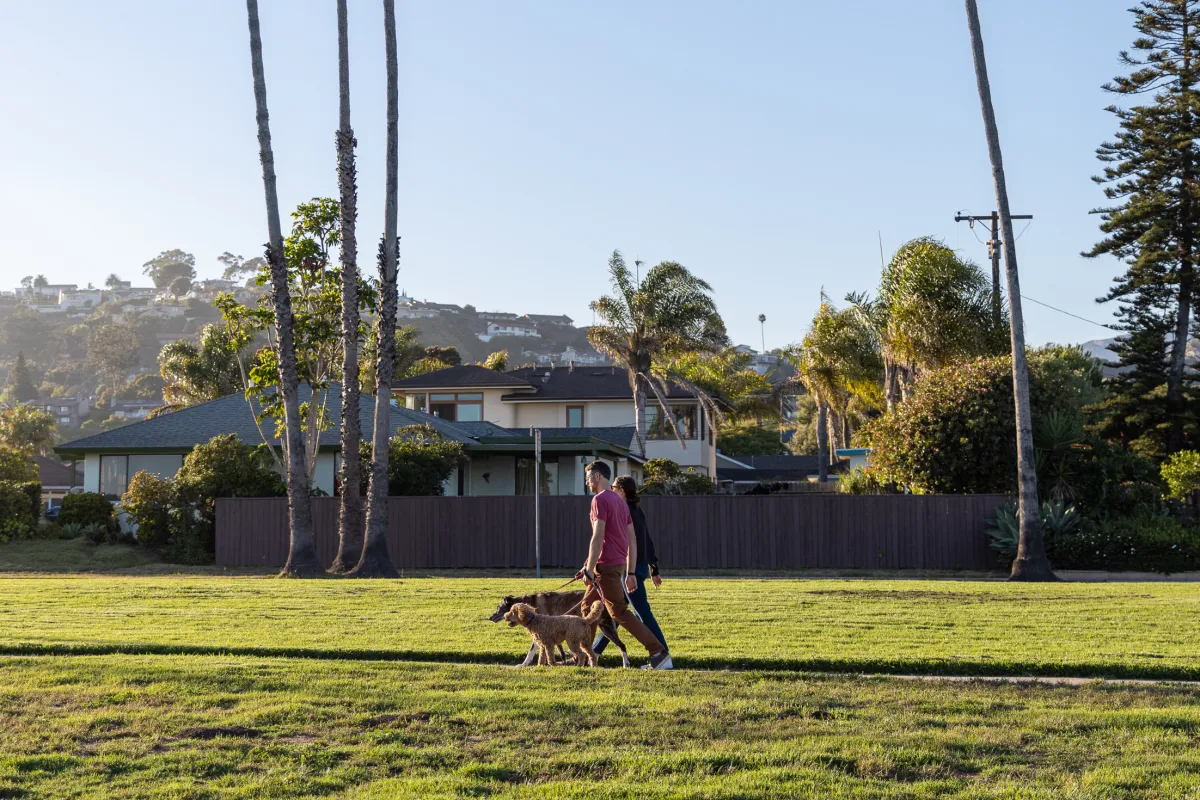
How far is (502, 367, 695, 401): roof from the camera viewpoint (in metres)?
51.7

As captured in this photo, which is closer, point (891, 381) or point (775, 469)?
point (891, 381)

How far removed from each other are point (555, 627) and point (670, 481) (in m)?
26.8

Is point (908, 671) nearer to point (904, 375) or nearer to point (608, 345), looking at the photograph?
point (608, 345)

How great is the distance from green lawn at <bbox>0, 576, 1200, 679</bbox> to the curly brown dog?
65 centimetres

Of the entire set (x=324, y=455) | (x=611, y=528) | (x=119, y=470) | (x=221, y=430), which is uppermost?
(x=221, y=430)

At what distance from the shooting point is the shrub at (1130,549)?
88.0 feet

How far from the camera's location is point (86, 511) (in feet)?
119

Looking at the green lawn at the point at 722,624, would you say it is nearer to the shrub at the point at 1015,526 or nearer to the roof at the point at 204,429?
the shrub at the point at 1015,526

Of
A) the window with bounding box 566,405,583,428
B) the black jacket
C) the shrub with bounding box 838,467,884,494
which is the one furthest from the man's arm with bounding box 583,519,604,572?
the window with bounding box 566,405,583,428

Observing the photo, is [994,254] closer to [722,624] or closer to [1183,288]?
[1183,288]

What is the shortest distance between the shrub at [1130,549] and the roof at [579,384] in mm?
25281

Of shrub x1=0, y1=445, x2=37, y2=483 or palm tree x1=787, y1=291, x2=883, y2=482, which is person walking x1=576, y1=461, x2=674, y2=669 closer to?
shrub x1=0, y1=445, x2=37, y2=483

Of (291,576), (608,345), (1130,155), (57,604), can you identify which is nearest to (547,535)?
(291,576)

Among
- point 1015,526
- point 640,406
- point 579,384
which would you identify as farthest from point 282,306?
point 579,384
